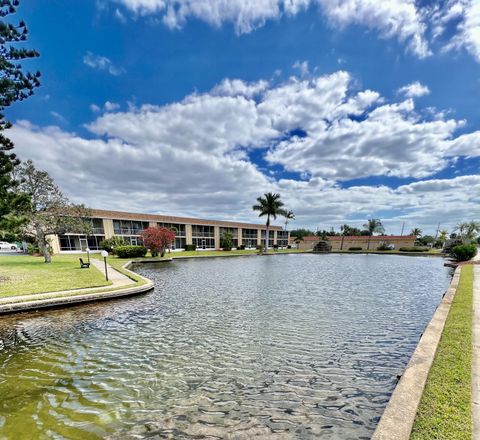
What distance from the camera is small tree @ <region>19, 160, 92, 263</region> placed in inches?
934

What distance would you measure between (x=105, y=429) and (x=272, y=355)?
3657mm

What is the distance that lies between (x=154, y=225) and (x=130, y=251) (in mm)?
15320

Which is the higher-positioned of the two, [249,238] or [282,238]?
[249,238]

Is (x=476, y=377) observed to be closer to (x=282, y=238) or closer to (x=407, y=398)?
(x=407, y=398)

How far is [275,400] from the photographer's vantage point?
433cm

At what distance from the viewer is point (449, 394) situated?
336cm

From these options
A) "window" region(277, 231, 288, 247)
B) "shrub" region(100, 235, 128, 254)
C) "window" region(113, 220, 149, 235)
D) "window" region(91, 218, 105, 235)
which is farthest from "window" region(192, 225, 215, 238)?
"window" region(277, 231, 288, 247)

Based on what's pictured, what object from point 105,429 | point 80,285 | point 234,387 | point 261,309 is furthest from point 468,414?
point 80,285

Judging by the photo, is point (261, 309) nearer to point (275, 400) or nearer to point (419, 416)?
point (275, 400)

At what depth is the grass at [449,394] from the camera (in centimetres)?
271

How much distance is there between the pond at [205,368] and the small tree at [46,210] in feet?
59.1

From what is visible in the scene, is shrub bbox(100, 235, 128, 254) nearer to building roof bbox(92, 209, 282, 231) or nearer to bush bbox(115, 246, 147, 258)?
building roof bbox(92, 209, 282, 231)

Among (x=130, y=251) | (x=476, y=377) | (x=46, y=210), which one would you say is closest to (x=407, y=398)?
(x=476, y=377)

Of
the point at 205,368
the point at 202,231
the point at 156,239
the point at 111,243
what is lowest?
the point at 205,368
